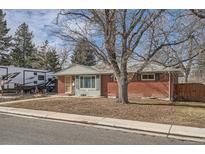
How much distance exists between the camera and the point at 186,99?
907 inches

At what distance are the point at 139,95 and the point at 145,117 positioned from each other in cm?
1121

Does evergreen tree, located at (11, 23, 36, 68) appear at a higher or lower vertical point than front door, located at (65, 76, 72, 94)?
higher

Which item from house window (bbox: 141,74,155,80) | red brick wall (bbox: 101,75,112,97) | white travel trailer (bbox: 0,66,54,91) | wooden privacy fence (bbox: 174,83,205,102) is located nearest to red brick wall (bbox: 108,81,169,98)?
house window (bbox: 141,74,155,80)

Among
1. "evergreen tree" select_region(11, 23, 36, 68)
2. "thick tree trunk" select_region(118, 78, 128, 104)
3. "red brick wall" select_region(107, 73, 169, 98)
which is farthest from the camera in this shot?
"evergreen tree" select_region(11, 23, 36, 68)

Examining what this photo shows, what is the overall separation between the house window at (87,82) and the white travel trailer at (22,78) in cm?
847

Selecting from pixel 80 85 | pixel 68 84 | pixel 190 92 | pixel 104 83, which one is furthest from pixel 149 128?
pixel 68 84

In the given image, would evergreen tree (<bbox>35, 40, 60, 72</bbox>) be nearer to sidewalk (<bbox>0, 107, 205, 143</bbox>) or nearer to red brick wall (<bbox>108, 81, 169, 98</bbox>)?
red brick wall (<bbox>108, 81, 169, 98</bbox>)

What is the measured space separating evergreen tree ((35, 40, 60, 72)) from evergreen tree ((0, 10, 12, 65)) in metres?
8.18

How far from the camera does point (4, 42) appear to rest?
5850 cm

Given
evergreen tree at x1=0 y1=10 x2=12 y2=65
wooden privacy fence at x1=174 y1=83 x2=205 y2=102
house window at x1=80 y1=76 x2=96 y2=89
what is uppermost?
evergreen tree at x1=0 y1=10 x2=12 y2=65

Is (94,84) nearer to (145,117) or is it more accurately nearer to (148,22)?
(148,22)

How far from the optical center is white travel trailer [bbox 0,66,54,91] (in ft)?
96.3

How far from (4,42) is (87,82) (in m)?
38.3

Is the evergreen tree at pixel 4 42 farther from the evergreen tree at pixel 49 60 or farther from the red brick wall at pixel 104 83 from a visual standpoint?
the red brick wall at pixel 104 83
